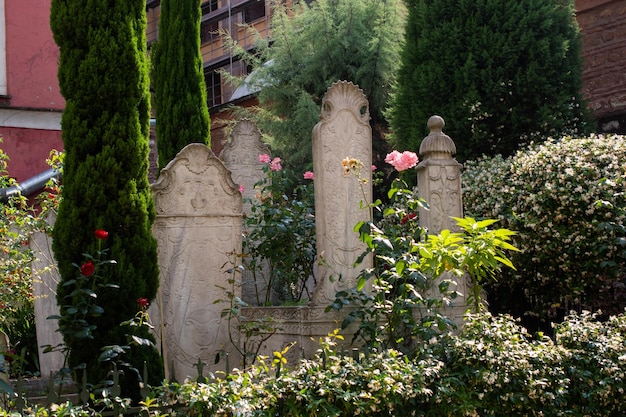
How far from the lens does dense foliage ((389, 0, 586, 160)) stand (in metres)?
10.1

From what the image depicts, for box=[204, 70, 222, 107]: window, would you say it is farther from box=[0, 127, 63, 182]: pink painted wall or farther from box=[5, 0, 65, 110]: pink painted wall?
box=[0, 127, 63, 182]: pink painted wall

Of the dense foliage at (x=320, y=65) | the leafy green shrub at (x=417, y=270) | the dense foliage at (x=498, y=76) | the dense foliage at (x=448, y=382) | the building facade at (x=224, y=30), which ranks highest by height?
the building facade at (x=224, y=30)

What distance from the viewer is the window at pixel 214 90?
29.2 meters

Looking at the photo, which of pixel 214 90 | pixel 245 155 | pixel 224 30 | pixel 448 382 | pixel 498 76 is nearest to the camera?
pixel 448 382

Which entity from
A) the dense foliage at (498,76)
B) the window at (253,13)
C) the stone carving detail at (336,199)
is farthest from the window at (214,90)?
the stone carving detail at (336,199)

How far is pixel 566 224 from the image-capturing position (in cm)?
731

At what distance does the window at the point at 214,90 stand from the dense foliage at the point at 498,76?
1895 centimetres

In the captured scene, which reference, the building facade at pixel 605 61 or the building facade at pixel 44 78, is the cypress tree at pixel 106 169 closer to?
the building facade at pixel 44 78

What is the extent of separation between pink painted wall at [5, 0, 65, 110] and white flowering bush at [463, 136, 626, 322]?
1013cm

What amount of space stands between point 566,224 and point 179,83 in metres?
6.17

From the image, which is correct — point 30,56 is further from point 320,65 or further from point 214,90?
point 214,90

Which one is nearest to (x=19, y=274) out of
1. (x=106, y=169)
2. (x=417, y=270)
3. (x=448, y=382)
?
(x=106, y=169)

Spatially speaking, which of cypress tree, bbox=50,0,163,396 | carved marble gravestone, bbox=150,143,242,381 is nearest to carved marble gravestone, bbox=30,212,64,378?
carved marble gravestone, bbox=150,143,242,381

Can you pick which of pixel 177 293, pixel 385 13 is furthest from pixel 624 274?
pixel 385 13
